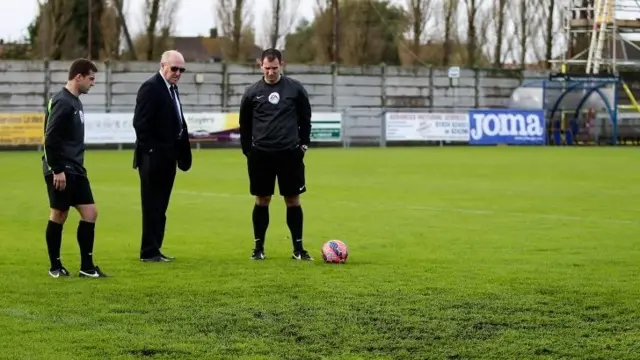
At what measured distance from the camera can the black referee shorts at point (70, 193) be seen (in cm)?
984

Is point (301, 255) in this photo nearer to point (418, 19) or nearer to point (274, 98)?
point (274, 98)

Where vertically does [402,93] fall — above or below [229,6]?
below

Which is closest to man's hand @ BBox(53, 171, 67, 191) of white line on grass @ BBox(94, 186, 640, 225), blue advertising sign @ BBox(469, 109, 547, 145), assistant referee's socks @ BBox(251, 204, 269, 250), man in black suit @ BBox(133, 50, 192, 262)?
man in black suit @ BBox(133, 50, 192, 262)

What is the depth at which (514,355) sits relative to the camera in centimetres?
668

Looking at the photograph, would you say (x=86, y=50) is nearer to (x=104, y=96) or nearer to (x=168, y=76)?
(x=104, y=96)

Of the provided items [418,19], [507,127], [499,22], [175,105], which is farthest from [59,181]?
[499,22]

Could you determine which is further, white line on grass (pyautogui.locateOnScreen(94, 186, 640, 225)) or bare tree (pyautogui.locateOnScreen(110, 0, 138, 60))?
bare tree (pyautogui.locateOnScreen(110, 0, 138, 60))

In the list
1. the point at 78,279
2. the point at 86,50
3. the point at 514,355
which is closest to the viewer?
the point at 514,355

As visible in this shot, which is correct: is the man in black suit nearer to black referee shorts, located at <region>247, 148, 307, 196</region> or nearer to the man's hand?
black referee shorts, located at <region>247, 148, 307, 196</region>

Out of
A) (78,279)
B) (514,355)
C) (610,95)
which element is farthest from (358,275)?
(610,95)

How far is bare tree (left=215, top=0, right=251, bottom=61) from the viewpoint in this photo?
59.9 m

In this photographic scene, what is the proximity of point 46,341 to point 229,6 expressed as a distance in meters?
54.0

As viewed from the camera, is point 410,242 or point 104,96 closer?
point 410,242

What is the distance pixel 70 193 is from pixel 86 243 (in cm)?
45
